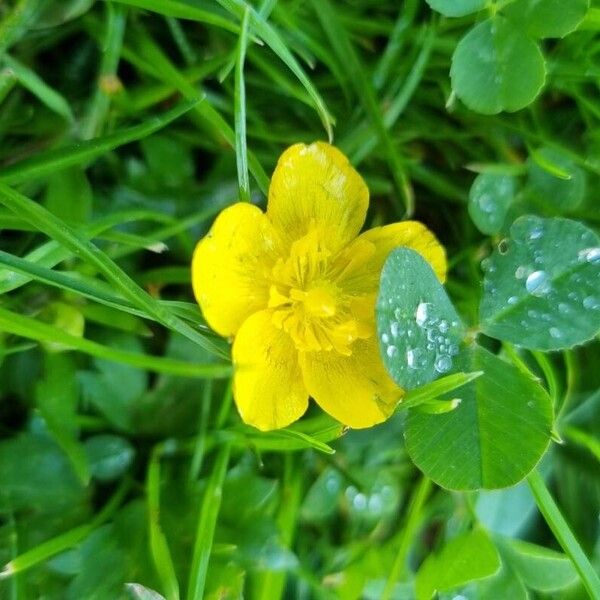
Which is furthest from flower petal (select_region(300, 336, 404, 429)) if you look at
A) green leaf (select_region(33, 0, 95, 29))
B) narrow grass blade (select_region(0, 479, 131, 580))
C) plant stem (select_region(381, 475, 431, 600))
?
green leaf (select_region(33, 0, 95, 29))

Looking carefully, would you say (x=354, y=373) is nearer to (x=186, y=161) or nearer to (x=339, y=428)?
(x=339, y=428)

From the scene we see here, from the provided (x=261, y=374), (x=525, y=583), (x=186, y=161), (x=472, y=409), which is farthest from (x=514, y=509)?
(x=186, y=161)

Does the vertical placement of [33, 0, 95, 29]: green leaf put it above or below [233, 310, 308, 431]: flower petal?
above

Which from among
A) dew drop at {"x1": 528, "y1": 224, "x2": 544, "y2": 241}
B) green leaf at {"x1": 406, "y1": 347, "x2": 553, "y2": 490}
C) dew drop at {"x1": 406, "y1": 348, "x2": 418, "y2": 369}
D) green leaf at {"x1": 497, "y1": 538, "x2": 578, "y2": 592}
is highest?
dew drop at {"x1": 528, "y1": 224, "x2": 544, "y2": 241}

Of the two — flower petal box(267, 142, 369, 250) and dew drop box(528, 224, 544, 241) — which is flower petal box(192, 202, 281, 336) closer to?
flower petal box(267, 142, 369, 250)

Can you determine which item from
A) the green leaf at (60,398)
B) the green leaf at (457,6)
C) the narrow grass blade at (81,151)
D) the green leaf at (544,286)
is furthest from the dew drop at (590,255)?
the green leaf at (60,398)

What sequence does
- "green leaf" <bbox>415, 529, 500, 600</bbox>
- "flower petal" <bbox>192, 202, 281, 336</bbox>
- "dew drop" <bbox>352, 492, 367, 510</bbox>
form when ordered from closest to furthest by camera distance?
"flower petal" <bbox>192, 202, 281, 336</bbox>, "green leaf" <bbox>415, 529, 500, 600</bbox>, "dew drop" <bbox>352, 492, 367, 510</bbox>
